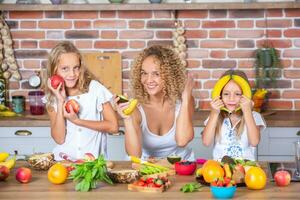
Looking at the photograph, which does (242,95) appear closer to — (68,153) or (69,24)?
(68,153)

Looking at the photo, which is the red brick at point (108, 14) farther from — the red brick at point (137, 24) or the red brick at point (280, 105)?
the red brick at point (280, 105)

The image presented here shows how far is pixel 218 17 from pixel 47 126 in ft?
5.00

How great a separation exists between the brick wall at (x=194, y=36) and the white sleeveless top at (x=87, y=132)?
4.47ft

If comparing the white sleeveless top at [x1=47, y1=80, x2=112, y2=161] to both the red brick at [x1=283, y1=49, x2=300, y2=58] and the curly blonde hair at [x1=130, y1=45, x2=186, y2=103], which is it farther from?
the red brick at [x1=283, y1=49, x2=300, y2=58]

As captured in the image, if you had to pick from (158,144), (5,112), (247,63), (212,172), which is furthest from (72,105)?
(247,63)

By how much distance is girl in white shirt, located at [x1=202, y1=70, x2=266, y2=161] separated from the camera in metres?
3.40

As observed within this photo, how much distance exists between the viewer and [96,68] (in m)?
5.00

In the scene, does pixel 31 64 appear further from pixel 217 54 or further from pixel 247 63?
pixel 247 63

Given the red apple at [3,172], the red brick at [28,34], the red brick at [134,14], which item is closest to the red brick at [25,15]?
the red brick at [28,34]

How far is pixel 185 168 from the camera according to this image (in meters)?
2.88

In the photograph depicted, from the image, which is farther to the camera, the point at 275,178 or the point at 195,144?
the point at 195,144

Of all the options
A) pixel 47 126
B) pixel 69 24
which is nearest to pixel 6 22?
pixel 69 24

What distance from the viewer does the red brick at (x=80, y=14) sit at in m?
5.03

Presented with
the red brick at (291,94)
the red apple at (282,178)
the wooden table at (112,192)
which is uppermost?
the red brick at (291,94)
